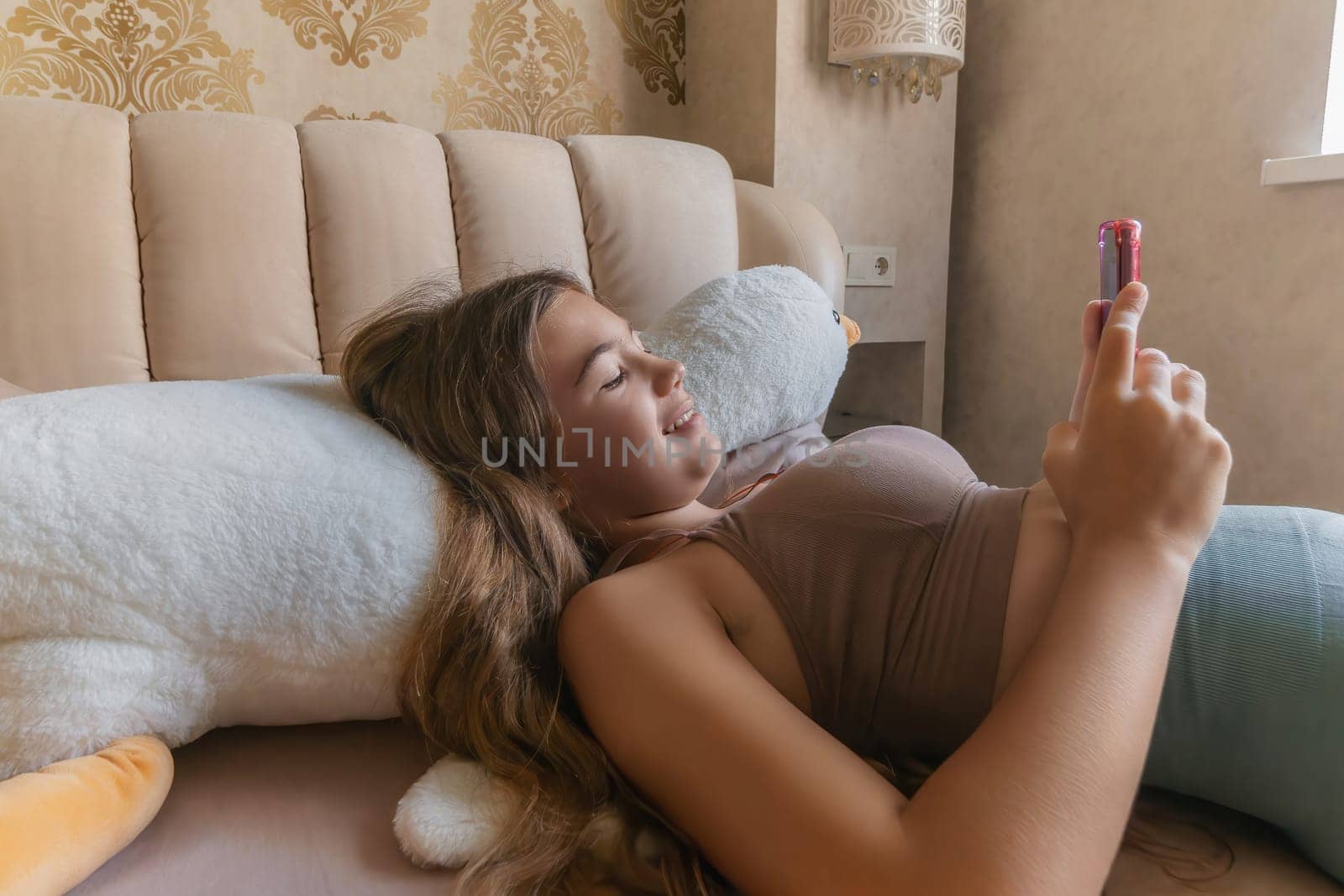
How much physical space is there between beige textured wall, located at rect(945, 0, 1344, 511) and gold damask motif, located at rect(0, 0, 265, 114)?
1.61 m

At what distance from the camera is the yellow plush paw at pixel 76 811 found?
0.53 m

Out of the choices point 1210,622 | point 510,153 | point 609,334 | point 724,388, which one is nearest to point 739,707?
point 1210,622

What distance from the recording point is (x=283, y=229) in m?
1.31

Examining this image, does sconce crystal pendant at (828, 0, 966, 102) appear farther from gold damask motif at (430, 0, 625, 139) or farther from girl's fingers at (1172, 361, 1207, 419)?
girl's fingers at (1172, 361, 1207, 419)

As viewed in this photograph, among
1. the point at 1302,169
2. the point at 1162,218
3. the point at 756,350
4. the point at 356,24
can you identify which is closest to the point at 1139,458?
the point at 756,350

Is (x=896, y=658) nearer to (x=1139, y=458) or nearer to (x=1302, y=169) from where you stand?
(x=1139, y=458)

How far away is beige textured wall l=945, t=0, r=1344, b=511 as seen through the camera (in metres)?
1.46

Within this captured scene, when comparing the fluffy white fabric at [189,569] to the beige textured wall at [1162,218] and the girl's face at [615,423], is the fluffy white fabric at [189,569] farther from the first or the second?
the beige textured wall at [1162,218]

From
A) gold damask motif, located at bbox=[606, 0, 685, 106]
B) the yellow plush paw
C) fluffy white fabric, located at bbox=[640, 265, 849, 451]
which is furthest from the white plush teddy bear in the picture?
gold damask motif, located at bbox=[606, 0, 685, 106]

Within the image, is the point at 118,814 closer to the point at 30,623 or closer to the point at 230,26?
the point at 30,623

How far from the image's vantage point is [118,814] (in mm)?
596

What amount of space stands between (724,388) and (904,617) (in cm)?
57

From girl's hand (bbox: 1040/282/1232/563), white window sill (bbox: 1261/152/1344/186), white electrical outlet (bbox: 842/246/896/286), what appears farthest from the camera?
white electrical outlet (bbox: 842/246/896/286)

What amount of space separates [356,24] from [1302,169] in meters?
1.72
